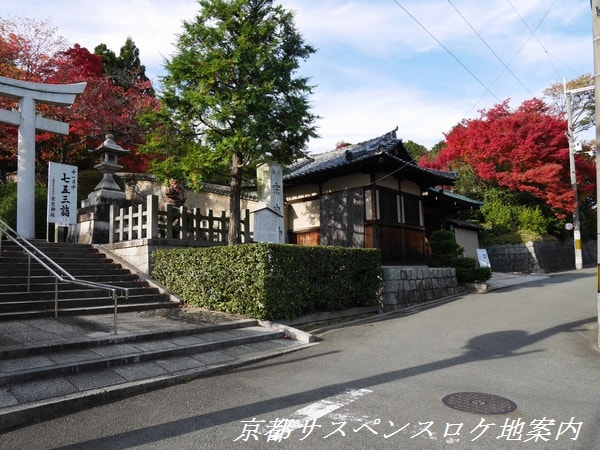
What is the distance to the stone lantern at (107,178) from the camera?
13820mm

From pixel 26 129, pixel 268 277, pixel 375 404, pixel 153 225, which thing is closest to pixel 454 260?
pixel 268 277

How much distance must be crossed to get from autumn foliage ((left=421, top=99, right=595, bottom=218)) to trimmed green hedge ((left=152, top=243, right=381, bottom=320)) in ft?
60.1

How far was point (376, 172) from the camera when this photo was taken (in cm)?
1499

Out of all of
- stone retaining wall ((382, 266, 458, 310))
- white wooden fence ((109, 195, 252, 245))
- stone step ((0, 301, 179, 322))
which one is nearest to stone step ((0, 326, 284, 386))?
stone step ((0, 301, 179, 322))

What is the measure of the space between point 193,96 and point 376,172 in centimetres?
719

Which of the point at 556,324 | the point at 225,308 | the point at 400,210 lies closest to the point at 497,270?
the point at 400,210

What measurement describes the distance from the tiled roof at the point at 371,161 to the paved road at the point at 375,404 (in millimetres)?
7535

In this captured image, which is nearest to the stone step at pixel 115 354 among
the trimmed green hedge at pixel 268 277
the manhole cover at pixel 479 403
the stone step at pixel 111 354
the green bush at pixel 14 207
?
the stone step at pixel 111 354

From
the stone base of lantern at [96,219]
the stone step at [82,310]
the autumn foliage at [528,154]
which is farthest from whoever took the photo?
the autumn foliage at [528,154]

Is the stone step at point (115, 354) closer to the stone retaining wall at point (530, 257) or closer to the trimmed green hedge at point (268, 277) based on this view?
the trimmed green hedge at point (268, 277)

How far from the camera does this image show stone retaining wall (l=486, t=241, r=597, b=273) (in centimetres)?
2561

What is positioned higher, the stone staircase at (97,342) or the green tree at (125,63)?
the green tree at (125,63)

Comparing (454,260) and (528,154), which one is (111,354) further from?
(528,154)

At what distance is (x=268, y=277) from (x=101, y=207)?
25.7 feet
